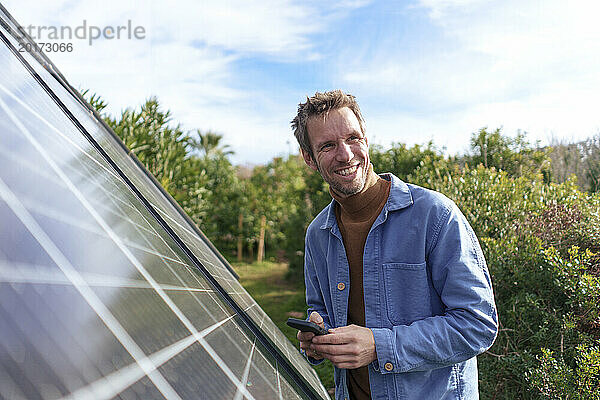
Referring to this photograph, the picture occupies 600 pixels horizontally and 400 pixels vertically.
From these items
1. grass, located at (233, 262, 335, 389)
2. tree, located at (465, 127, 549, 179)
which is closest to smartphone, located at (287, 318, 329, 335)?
grass, located at (233, 262, 335, 389)

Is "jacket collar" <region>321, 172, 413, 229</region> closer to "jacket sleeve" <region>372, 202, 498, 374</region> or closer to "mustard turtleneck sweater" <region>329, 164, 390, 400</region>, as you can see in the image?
"mustard turtleneck sweater" <region>329, 164, 390, 400</region>

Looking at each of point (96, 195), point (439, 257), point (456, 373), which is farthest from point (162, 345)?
point (456, 373)

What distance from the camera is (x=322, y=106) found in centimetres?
189

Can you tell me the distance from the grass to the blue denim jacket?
14.8 ft

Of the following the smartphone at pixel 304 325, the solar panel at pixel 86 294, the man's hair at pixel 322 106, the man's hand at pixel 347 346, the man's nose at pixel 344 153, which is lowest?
the man's hand at pixel 347 346

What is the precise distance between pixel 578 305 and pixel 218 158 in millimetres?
17247

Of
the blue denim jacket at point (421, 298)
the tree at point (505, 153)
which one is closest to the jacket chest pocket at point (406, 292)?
the blue denim jacket at point (421, 298)

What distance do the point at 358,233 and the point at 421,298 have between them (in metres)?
0.41

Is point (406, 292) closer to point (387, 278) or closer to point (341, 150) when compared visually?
point (387, 278)

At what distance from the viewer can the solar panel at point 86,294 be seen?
0.55 metres

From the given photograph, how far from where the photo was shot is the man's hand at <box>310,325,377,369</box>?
1.54m

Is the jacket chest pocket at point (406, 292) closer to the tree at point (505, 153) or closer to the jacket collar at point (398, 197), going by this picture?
the jacket collar at point (398, 197)

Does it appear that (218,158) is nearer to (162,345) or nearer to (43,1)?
(43,1)

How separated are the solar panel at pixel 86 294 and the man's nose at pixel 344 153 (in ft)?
2.63
